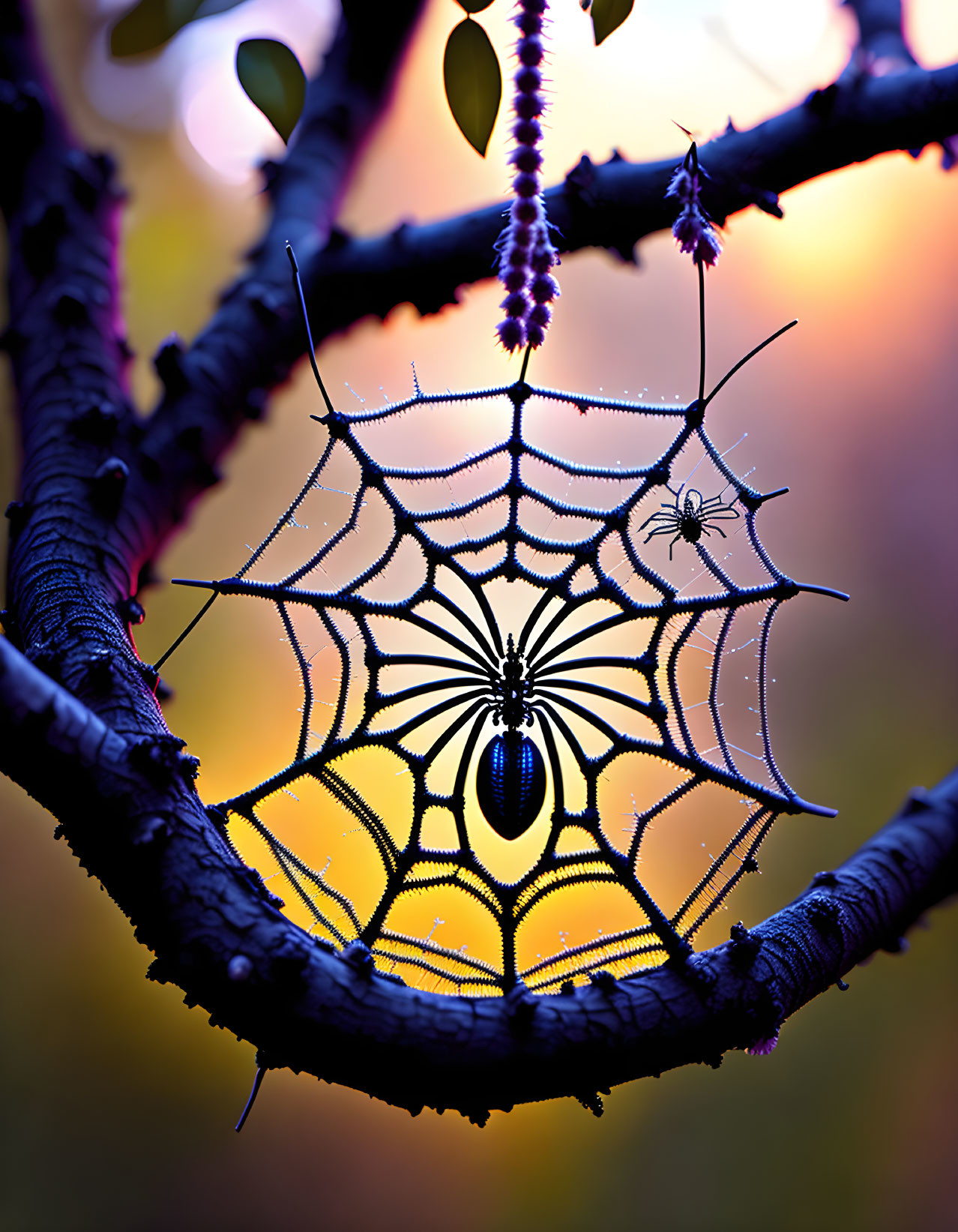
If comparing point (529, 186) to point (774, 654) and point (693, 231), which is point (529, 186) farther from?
point (774, 654)

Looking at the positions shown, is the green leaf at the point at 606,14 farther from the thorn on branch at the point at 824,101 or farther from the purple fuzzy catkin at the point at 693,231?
the thorn on branch at the point at 824,101

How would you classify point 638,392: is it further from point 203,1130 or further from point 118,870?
point 203,1130

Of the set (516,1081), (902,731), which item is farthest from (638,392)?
(516,1081)

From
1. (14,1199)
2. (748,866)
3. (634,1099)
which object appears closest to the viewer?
(748,866)

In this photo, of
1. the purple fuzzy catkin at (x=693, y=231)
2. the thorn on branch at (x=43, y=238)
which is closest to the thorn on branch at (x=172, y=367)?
the thorn on branch at (x=43, y=238)

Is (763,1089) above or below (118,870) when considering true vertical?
above

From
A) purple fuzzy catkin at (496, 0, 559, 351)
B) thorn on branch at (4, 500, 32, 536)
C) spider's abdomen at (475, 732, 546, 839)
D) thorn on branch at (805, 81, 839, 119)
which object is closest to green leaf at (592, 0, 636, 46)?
purple fuzzy catkin at (496, 0, 559, 351)

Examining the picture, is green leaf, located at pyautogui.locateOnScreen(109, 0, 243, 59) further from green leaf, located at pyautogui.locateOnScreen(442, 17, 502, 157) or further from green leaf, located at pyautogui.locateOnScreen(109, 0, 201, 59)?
green leaf, located at pyautogui.locateOnScreen(442, 17, 502, 157)
